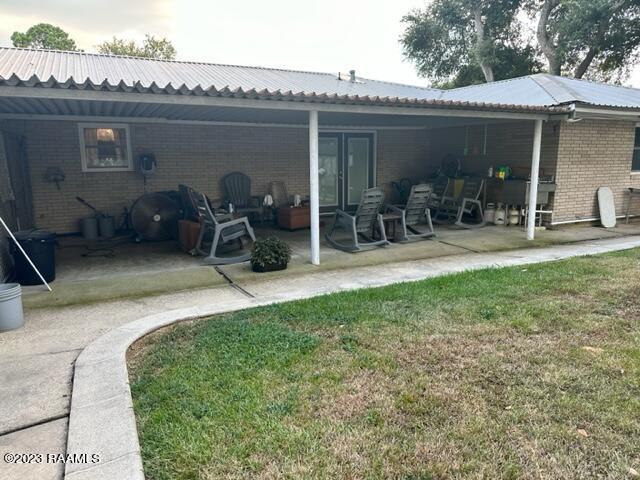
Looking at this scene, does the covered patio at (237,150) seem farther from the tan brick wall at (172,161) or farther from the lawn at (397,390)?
the lawn at (397,390)

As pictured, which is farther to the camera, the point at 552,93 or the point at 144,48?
the point at 144,48

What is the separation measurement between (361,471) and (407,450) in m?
0.28

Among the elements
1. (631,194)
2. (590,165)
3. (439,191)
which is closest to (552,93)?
(590,165)

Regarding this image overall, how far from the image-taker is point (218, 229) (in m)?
6.23

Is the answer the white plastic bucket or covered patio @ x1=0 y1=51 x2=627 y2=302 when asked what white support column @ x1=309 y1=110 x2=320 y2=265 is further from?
the white plastic bucket

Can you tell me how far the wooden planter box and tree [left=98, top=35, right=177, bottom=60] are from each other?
22.1 metres

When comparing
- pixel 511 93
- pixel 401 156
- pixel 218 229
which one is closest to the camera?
pixel 218 229

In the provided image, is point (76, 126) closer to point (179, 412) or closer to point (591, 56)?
point (179, 412)

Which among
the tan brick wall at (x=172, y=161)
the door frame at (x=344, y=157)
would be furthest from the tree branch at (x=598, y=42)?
the door frame at (x=344, y=157)

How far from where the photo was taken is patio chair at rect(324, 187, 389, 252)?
691cm

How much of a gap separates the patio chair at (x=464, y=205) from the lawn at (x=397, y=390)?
189 inches

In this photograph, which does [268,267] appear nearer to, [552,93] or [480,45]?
[552,93]

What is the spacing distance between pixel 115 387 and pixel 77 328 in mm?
1420

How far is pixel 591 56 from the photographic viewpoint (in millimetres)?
18891
